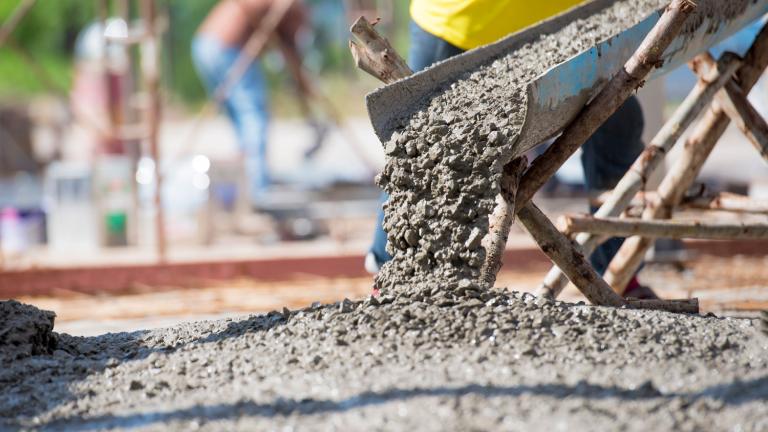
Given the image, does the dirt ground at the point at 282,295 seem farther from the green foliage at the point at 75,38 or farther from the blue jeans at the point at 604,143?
the green foliage at the point at 75,38

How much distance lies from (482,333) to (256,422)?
2.06 ft

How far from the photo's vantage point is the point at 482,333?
2752 millimetres

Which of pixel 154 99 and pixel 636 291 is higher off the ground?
pixel 154 99

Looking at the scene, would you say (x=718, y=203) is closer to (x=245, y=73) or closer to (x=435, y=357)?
(x=435, y=357)

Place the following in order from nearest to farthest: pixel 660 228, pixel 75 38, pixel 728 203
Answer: pixel 660 228, pixel 728 203, pixel 75 38

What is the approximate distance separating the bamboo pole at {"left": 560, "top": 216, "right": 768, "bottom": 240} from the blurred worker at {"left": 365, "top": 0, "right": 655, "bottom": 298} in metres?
0.53

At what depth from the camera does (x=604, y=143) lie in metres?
4.24

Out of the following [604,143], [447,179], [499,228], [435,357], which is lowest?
[435,357]

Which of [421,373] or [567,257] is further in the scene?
[567,257]

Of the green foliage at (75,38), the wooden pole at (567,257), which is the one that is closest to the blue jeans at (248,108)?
the wooden pole at (567,257)

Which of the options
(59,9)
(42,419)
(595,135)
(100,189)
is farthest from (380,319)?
(59,9)

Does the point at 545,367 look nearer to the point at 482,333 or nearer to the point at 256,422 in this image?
the point at 482,333

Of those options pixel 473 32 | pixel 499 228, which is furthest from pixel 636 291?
pixel 499 228

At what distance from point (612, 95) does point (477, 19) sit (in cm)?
77
